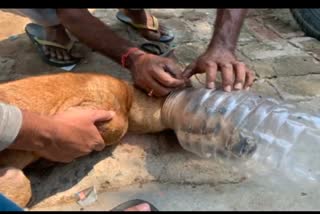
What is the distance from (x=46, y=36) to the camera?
2912 mm

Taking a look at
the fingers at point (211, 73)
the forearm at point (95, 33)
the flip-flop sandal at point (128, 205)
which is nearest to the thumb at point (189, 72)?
the fingers at point (211, 73)

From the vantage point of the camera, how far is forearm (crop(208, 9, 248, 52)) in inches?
84.4

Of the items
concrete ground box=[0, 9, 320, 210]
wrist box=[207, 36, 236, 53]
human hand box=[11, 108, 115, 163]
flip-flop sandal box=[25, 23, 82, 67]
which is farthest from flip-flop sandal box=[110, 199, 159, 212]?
flip-flop sandal box=[25, 23, 82, 67]

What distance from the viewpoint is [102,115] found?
6.40 ft

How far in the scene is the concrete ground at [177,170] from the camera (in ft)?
6.18

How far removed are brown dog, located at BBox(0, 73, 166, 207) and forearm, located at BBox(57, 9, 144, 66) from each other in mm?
219

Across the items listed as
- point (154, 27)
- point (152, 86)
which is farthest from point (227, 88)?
point (154, 27)

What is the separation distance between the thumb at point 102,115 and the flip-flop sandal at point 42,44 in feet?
2.89

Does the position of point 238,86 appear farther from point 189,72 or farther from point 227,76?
point 189,72

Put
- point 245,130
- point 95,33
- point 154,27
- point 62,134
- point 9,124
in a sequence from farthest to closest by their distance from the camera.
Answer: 1. point 154,27
2. point 95,33
3. point 245,130
4. point 62,134
5. point 9,124

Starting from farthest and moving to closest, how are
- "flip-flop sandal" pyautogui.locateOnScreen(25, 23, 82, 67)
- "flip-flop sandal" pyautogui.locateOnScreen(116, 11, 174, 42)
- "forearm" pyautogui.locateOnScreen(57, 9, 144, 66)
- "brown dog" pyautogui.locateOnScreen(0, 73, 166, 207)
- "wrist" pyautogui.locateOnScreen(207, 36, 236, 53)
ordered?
1. "flip-flop sandal" pyautogui.locateOnScreen(116, 11, 174, 42)
2. "flip-flop sandal" pyautogui.locateOnScreen(25, 23, 82, 67)
3. "forearm" pyautogui.locateOnScreen(57, 9, 144, 66)
4. "wrist" pyautogui.locateOnScreen(207, 36, 236, 53)
5. "brown dog" pyautogui.locateOnScreen(0, 73, 166, 207)

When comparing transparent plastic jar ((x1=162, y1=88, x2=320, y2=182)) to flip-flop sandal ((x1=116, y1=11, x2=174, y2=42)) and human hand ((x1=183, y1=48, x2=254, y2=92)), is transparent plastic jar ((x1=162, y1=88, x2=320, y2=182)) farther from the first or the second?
flip-flop sandal ((x1=116, y1=11, x2=174, y2=42))

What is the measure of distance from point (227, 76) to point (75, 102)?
2.01 feet

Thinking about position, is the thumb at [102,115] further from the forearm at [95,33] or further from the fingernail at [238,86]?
the fingernail at [238,86]
